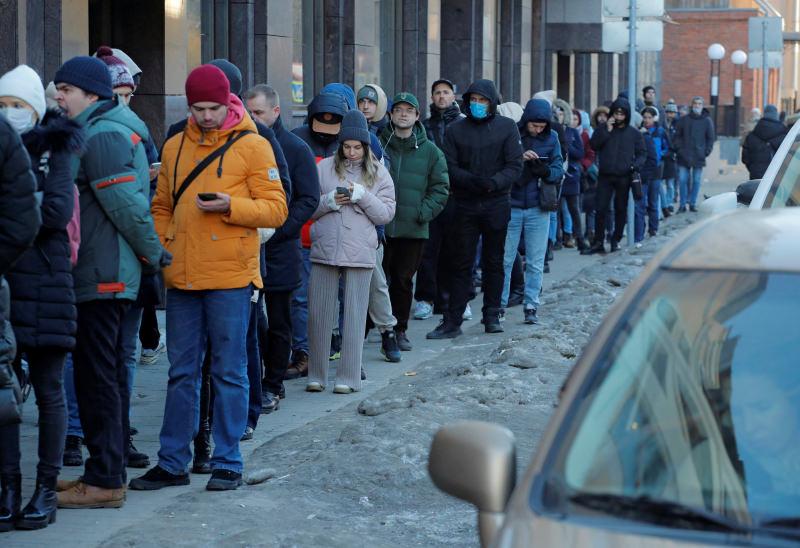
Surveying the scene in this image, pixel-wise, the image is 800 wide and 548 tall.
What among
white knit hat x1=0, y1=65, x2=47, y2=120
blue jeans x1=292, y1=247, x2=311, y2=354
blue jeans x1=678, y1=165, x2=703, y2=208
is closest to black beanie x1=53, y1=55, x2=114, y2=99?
white knit hat x1=0, y1=65, x2=47, y2=120

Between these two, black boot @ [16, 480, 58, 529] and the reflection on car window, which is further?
the reflection on car window

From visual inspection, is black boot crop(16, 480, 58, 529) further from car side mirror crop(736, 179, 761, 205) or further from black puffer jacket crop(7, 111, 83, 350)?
car side mirror crop(736, 179, 761, 205)

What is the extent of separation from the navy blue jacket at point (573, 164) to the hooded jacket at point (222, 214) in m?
12.8

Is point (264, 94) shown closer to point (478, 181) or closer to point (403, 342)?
point (403, 342)

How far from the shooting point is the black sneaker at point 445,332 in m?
13.0

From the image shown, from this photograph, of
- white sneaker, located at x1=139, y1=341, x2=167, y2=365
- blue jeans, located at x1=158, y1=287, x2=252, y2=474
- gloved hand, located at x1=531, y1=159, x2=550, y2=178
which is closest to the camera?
blue jeans, located at x1=158, y1=287, x2=252, y2=474

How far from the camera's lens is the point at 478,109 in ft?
41.3


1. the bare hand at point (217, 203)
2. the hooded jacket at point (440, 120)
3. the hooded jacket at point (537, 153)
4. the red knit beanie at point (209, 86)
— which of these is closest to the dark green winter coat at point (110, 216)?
the bare hand at point (217, 203)

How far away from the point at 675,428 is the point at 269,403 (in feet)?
19.9

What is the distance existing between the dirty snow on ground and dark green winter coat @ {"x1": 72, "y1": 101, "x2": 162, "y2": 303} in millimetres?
1020

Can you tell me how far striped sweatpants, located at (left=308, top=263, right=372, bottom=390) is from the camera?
10062 mm

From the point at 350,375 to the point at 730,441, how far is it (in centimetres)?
670

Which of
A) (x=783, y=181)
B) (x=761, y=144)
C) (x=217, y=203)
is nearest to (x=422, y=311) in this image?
(x=783, y=181)

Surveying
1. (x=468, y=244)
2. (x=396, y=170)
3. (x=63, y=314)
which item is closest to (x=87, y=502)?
(x=63, y=314)
